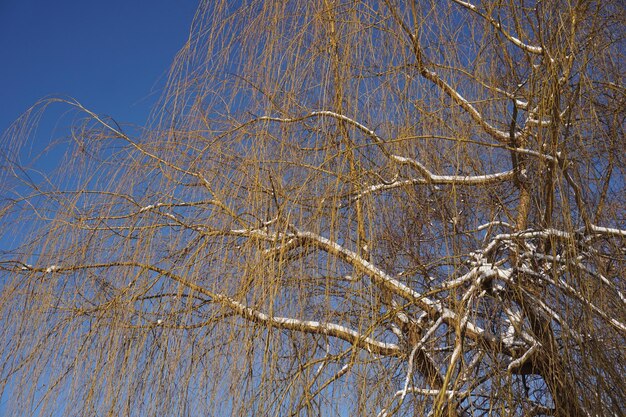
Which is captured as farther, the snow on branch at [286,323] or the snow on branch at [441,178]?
the snow on branch at [441,178]

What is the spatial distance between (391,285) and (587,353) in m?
0.53

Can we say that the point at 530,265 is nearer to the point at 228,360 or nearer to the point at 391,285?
the point at 391,285

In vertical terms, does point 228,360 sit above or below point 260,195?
below

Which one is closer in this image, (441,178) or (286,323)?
(286,323)

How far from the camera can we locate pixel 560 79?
202cm

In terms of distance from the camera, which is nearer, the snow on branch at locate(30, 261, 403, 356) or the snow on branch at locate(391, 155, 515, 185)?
the snow on branch at locate(30, 261, 403, 356)

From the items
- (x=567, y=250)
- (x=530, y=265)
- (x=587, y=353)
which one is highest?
(x=530, y=265)

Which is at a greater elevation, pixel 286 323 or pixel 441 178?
pixel 441 178

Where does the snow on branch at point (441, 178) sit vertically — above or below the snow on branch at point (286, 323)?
above

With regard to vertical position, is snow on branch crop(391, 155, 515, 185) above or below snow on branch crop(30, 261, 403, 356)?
above

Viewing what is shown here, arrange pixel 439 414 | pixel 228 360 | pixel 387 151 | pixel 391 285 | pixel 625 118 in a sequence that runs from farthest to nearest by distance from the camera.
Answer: pixel 625 118, pixel 387 151, pixel 391 285, pixel 228 360, pixel 439 414

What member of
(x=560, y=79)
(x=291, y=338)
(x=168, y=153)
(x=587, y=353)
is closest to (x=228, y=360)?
(x=291, y=338)

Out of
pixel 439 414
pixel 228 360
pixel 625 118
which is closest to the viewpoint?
pixel 439 414

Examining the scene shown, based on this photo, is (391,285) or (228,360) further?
(391,285)
